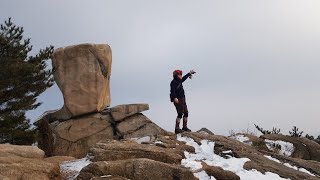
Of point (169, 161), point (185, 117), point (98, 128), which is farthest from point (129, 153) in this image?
point (98, 128)

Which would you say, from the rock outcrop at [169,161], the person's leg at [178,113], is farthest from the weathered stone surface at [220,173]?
the person's leg at [178,113]

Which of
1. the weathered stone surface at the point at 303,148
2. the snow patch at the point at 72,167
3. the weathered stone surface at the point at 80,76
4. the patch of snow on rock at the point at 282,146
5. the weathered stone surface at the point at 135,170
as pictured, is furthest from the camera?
the weathered stone surface at the point at 80,76

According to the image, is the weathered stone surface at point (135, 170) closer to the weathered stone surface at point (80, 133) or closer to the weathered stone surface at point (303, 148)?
the weathered stone surface at point (303, 148)

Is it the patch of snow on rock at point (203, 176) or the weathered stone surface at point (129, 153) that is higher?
the weathered stone surface at point (129, 153)

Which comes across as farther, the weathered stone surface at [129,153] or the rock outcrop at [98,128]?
the rock outcrop at [98,128]

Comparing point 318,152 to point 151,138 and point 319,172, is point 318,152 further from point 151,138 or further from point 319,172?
Answer: point 151,138

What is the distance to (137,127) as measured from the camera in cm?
2122

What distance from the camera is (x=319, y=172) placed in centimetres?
1188

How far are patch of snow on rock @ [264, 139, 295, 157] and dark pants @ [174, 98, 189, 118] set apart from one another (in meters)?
3.71

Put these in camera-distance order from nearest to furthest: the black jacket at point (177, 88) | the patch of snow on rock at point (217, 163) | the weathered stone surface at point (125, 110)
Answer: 1. the patch of snow on rock at point (217, 163)
2. the black jacket at point (177, 88)
3. the weathered stone surface at point (125, 110)

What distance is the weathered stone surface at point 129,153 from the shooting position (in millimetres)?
9555

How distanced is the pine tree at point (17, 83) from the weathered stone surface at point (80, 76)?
76 cm

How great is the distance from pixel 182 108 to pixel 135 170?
611 centimetres

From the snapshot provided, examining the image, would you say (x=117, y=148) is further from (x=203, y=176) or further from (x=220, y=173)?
(x=220, y=173)
